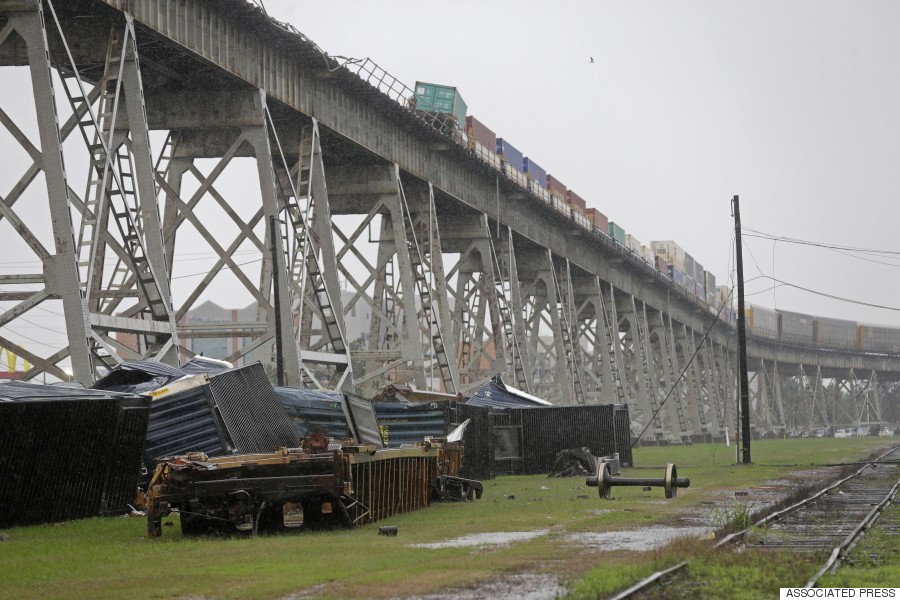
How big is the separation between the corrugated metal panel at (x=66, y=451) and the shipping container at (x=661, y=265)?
74524 mm

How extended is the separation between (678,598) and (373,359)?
115 feet

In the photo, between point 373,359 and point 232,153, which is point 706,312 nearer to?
point 373,359

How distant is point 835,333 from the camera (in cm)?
14650

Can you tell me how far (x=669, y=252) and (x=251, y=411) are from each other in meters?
83.9

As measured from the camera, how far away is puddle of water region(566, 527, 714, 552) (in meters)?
14.9

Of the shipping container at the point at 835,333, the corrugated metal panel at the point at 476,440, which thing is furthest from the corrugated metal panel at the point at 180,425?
the shipping container at the point at 835,333

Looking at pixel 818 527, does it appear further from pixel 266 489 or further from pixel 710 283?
pixel 710 283

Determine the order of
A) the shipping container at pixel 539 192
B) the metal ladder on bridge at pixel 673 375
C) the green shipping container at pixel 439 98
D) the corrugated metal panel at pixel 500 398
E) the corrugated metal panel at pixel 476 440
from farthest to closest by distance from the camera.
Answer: the metal ladder on bridge at pixel 673 375 < the shipping container at pixel 539 192 < the green shipping container at pixel 439 98 < the corrugated metal panel at pixel 500 398 < the corrugated metal panel at pixel 476 440

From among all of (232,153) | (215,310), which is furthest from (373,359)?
(215,310)

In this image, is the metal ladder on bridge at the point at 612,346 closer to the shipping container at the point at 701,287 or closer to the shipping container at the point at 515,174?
the shipping container at the point at 515,174

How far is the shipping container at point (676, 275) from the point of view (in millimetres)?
97875

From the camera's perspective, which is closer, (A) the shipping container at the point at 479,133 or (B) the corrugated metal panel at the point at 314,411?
(B) the corrugated metal panel at the point at 314,411

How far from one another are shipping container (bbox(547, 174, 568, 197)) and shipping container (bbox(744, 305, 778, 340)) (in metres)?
51.4

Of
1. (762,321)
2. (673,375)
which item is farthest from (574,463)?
(762,321)
